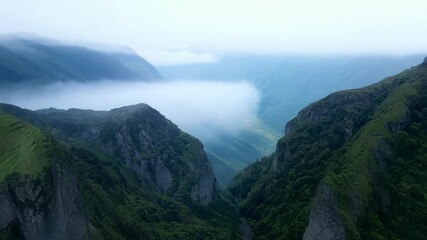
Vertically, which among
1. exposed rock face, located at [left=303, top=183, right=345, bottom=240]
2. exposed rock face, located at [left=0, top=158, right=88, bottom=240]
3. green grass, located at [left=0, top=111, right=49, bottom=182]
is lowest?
exposed rock face, located at [left=303, top=183, right=345, bottom=240]

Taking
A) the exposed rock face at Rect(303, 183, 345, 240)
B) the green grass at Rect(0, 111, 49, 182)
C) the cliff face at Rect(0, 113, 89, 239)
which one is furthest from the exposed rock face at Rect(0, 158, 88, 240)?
the exposed rock face at Rect(303, 183, 345, 240)

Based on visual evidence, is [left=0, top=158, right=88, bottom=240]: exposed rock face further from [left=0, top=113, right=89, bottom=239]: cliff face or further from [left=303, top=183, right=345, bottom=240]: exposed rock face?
[left=303, top=183, right=345, bottom=240]: exposed rock face

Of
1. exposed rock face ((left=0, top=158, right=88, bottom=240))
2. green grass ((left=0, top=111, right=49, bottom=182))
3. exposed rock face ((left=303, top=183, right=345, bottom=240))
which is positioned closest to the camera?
exposed rock face ((left=0, top=158, right=88, bottom=240))

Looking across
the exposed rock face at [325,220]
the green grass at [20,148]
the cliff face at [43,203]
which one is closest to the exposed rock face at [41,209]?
the cliff face at [43,203]

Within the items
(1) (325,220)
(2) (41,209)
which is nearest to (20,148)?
(2) (41,209)

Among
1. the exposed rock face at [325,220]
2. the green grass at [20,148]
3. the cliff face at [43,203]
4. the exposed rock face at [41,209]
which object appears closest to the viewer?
the exposed rock face at [41,209]

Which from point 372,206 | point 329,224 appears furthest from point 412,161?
point 329,224

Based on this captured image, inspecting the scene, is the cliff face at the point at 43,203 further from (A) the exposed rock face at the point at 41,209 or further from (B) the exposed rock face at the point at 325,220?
(B) the exposed rock face at the point at 325,220
